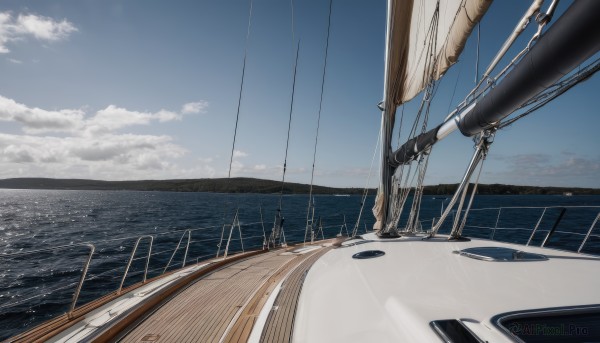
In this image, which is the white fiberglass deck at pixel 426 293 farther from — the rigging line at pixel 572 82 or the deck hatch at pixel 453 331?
the rigging line at pixel 572 82

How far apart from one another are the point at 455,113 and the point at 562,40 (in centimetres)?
260

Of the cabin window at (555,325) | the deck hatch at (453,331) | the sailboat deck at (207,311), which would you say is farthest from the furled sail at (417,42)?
the deck hatch at (453,331)

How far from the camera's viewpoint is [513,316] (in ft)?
5.80

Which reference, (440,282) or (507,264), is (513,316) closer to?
(440,282)

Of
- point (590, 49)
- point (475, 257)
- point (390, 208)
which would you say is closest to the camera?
point (590, 49)

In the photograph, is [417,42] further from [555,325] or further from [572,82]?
[555,325]

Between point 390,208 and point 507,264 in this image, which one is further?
point 390,208

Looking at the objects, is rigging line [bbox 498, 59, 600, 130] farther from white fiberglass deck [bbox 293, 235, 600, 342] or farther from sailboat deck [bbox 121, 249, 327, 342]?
sailboat deck [bbox 121, 249, 327, 342]

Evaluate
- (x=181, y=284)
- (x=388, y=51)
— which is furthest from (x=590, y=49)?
(x=181, y=284)

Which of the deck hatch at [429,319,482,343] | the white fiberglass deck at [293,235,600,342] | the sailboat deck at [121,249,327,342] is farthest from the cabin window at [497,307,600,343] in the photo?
the sailboat deck at [121,249,327,342]

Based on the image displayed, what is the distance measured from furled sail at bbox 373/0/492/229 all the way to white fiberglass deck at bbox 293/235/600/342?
8.91 feet

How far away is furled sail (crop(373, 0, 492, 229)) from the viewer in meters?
5.02

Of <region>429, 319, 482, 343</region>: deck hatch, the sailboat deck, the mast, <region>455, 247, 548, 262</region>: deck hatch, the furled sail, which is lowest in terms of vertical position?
the sailboat deck

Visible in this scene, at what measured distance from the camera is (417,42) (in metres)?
6.35
